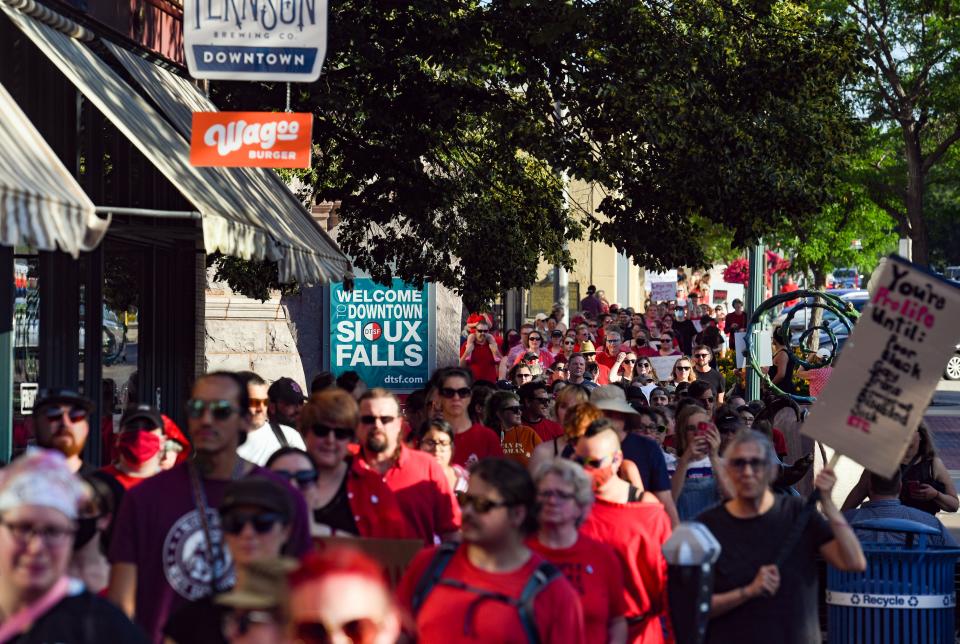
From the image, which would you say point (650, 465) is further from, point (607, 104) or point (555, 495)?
point (607, 104)

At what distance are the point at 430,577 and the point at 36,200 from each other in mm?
2980

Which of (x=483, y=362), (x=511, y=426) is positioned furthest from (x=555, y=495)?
(x=483, y=362)

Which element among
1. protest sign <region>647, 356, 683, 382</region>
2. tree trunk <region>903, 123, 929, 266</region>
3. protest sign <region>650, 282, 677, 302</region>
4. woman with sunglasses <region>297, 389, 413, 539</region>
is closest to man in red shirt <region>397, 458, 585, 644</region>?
woman with sunglasses <region>297, 389, 413, 539</region>

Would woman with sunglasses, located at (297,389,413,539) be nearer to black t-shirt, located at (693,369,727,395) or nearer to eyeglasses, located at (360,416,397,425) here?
eyeglasses, located at (360,416,397,425)

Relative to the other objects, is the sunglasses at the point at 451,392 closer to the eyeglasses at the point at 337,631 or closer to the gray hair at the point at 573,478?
the gray hair at the point at 573,478

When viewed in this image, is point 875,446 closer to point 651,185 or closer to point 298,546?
point 298,546

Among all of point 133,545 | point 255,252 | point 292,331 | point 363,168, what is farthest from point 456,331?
point 133,545

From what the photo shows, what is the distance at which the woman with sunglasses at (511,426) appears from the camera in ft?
34.9

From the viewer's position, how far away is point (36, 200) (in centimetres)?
740

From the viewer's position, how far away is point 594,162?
573 inches

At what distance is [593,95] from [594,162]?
575mm

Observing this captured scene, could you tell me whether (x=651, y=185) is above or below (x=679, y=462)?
above

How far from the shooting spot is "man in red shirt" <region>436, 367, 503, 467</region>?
980 cm

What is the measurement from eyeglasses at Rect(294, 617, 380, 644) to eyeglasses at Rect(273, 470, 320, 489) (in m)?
2.40
